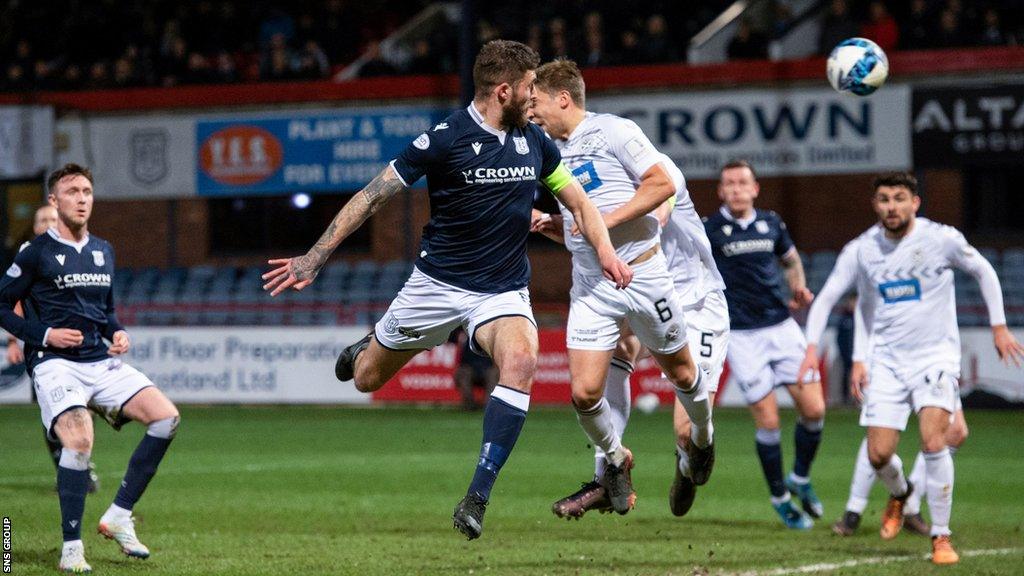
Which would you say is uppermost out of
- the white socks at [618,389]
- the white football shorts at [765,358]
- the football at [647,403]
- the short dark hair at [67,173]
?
the short dark hair at [67,173]

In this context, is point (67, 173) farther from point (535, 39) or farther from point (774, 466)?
point (535, 39)

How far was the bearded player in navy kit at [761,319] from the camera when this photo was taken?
1110 cm

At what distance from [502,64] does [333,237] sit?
48.7 inches

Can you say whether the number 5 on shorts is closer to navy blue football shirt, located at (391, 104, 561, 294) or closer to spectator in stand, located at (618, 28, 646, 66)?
navy blue football shirt, located at (391, 104, 561, 294)

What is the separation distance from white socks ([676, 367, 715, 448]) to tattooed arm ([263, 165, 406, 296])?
7.66 ft

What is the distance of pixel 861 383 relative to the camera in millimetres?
9664

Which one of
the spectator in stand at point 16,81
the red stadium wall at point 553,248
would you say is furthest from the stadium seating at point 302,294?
the spectator in stand at point 16,81

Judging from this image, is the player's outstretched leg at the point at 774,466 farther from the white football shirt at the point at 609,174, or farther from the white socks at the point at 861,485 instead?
the white football shirt at the point at 609,174

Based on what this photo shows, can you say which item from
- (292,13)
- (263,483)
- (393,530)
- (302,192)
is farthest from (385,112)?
(393,530)

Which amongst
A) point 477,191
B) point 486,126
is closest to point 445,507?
point 477,191

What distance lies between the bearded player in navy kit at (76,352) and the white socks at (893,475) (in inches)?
184

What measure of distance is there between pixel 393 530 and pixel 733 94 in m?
15.7

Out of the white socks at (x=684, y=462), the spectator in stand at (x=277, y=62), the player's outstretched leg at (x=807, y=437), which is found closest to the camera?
the white socks at (x=684, y=462)

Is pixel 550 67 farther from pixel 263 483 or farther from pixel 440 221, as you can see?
pixel 263 483
